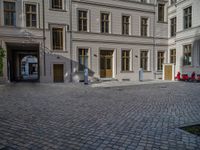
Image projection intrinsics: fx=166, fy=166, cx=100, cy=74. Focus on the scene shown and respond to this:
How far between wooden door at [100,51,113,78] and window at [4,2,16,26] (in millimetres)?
10506

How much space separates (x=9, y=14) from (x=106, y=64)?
12163 millimetres

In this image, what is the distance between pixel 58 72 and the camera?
19.4 m

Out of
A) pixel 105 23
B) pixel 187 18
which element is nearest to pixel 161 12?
pixel 187 18

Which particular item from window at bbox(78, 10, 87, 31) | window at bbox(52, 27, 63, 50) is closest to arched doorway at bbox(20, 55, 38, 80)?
window at bbox(52, 27, 63, 50)

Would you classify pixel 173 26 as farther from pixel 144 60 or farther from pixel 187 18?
pixel 144 60

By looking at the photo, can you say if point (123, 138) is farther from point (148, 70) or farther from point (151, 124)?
point (148, 70)

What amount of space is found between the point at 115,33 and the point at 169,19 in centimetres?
913

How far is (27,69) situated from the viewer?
48.1 metres

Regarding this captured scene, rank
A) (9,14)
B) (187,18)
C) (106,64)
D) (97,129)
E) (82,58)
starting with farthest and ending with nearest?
(106,64) < (187,18) < (82,58) < (9,14) < (97,129)

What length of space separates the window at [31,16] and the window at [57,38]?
222 centimetres

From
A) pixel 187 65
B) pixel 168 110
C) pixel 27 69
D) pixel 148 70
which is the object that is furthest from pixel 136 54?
pixel 27 69

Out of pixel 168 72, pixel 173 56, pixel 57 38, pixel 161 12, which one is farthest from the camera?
pixel 161 12

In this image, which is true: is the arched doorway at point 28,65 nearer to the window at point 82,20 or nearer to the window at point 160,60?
the window at point 82,20

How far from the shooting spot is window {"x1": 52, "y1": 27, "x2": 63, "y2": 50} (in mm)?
19078
